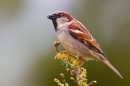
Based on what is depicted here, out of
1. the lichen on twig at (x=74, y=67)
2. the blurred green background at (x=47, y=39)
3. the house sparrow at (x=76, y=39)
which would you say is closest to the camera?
the lichen on twig at (x=74, y=67)

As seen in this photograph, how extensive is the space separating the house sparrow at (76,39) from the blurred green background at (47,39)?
1.99 m

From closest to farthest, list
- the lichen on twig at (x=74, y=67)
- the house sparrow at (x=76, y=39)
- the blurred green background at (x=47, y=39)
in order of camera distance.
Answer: the lichen on twig at (x=74, y=67) → the house sparrow at (x=76, y=39) → the blurred green background at (x=47, y=39)

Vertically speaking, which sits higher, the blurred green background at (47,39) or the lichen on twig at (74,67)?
the lichen on twig at (74,67)

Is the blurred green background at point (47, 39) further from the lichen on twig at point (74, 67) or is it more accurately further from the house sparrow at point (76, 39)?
the lichen on twig at point (74, 67)

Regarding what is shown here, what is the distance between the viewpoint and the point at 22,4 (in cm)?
1300

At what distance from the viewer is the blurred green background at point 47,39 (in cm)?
764

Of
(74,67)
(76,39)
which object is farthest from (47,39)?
(74,67)

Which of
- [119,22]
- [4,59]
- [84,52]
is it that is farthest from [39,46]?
[84,52]

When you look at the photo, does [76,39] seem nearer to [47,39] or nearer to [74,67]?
[74,67]

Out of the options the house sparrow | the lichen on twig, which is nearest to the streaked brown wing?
the house sparrow

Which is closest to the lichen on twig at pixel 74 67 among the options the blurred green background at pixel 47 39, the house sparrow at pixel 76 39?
the house sparrow at pixel 76 39

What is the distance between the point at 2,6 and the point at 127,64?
6.16 meters

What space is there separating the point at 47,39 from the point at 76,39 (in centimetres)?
405

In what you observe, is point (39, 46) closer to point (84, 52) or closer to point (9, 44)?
point (9, 44)
